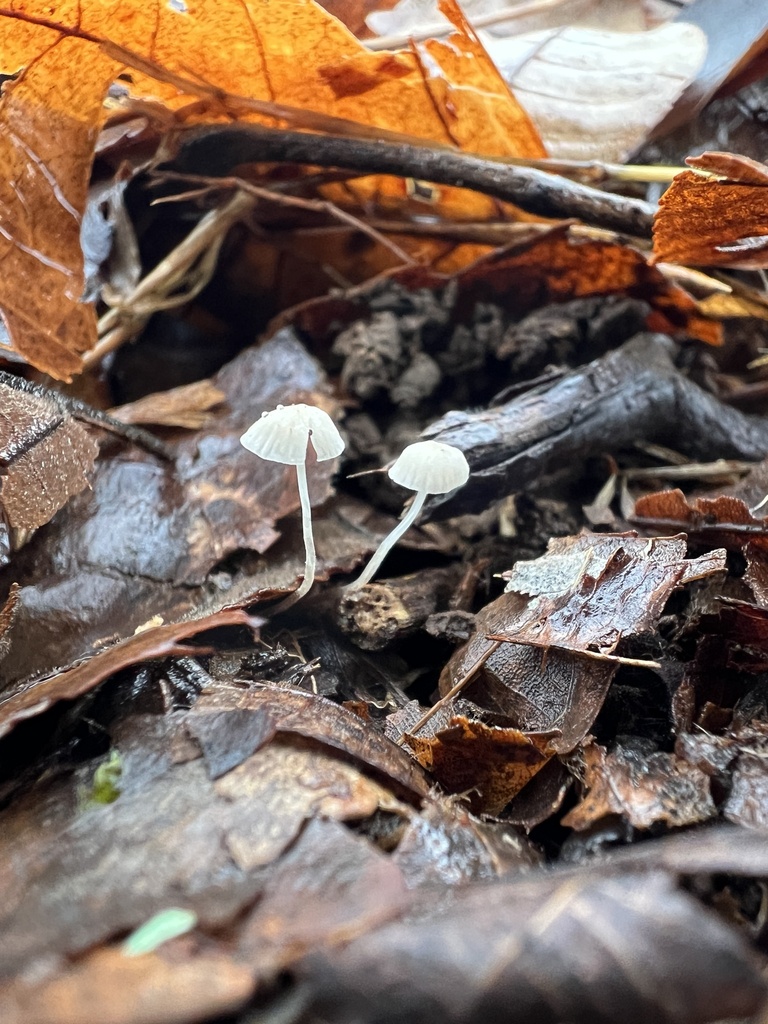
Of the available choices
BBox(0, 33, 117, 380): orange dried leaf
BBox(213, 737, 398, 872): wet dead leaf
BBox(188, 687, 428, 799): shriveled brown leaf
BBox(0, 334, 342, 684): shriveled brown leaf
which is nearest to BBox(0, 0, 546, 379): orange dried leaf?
BBox(0, 33, 117, 380): orange dried leaf

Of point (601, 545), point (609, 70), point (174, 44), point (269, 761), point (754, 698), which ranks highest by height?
point (174, 44)

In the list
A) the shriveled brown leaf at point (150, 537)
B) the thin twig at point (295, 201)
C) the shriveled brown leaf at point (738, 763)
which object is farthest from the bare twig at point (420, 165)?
the shriveled brown leaf at point (738, 763)

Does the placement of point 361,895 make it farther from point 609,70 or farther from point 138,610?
point 609,70

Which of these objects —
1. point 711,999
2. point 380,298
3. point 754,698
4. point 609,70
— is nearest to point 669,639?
point 754,698

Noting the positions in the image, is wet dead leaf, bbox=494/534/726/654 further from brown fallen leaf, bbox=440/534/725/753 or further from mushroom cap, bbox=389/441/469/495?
mushroom cap, bbox=389/441/469/495

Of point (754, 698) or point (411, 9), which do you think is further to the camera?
point (411, 9)

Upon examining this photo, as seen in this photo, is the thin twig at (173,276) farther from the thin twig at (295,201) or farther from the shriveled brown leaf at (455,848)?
the shriveled brown leaf at (455,848)
